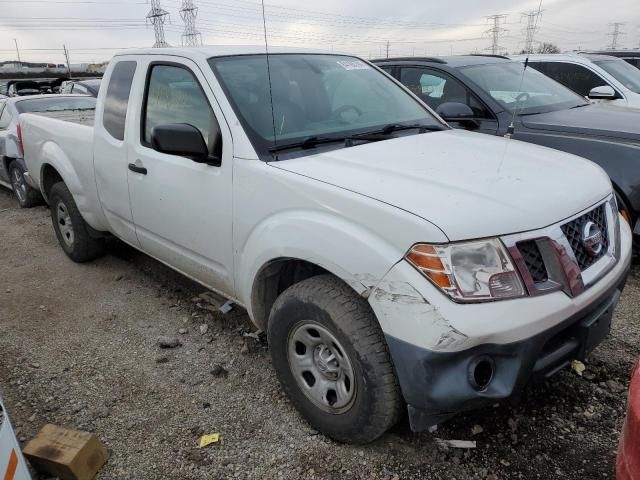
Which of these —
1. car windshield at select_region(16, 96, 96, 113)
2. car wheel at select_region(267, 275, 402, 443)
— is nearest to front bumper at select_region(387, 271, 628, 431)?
car wheel at select_region(267, 275, 402, 443)

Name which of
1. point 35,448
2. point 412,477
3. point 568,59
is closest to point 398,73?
point 568,59

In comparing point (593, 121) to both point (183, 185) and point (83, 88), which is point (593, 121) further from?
point (83, 88)

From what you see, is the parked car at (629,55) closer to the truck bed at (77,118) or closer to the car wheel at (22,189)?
the truck bed at (77,118)

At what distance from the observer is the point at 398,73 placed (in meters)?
5.95

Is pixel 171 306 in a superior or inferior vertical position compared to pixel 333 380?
inferior

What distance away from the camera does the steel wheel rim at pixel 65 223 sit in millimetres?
4863

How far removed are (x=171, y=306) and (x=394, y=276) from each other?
2596 millimetres

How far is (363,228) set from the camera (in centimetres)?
208

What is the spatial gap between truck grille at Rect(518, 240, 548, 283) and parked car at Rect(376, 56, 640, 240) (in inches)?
85.9

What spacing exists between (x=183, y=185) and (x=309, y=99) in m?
0.89

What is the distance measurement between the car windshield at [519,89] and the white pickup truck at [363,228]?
1.93 meters

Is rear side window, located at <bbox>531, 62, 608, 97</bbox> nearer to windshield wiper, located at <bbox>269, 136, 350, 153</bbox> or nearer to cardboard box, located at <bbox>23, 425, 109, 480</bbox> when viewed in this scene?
windshield wiper, located at <bbox>269, 136, 350, 153</bbox>

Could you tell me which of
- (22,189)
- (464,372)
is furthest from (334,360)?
(22,189)

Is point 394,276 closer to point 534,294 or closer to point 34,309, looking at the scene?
point 534,294
